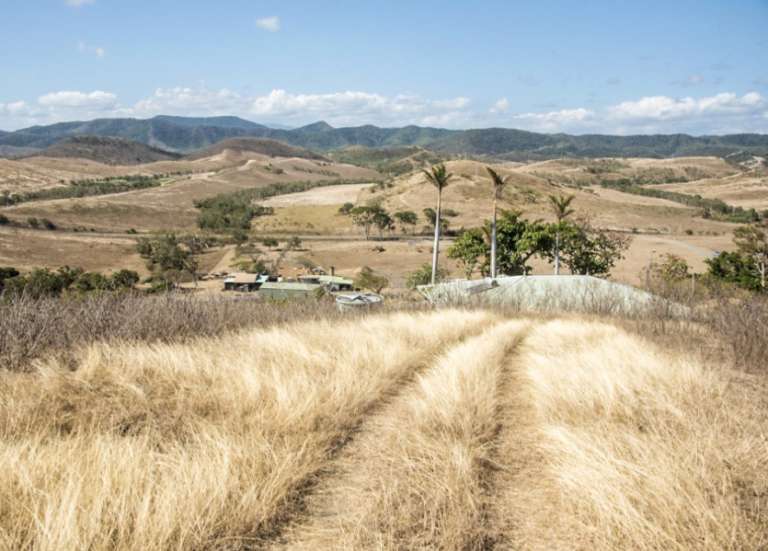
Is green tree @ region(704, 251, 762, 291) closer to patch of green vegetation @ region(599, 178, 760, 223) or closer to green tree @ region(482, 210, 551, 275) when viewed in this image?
green tree @ region(482, 210, 551, 275)

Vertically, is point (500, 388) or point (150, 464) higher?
point (150, 464)

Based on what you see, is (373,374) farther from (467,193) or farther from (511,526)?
(467,193)

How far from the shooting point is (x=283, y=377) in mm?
5566

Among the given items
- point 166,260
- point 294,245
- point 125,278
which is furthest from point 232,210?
point 125,278

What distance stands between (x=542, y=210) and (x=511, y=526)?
102m

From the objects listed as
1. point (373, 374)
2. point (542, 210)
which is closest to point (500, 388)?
point (373, 374)

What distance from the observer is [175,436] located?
4148 mm

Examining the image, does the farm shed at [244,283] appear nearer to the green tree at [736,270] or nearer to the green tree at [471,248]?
the green tree at [471,248]

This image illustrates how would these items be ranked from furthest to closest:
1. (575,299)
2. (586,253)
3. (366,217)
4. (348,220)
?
(348,220) < (366,217) < (586,253) < (575,299)

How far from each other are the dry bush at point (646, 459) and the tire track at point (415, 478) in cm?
35

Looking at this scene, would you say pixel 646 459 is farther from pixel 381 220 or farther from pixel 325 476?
pixel 381 220

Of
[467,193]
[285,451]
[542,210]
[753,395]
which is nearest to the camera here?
[285,451]

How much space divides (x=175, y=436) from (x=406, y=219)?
94.0 meters

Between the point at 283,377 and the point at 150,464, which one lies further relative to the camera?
the point at 283,377
